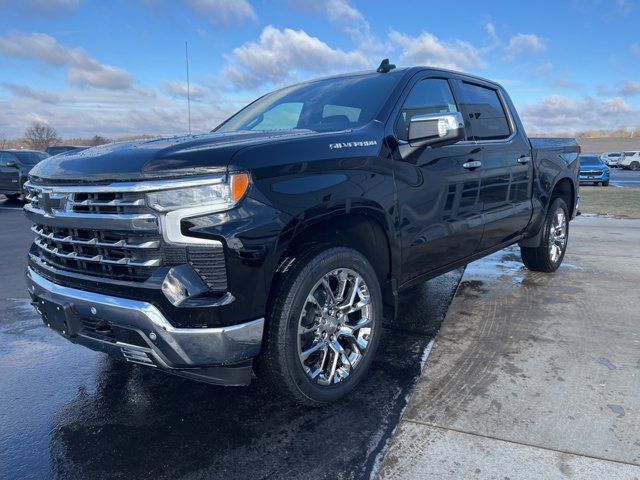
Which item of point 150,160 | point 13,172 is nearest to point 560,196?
point 150,160

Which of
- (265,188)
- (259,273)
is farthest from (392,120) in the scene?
(259,273)

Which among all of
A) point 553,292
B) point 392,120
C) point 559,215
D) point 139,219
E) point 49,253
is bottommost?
point 553,292

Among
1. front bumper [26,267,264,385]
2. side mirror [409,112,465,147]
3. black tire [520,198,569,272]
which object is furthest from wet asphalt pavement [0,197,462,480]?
black tire [520,198,569,272]

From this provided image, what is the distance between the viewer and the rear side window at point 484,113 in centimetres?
420

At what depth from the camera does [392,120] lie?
322 centimetres

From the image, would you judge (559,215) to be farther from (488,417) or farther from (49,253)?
(49,253)

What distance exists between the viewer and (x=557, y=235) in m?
5.75

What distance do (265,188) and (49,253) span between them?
52.8 inches

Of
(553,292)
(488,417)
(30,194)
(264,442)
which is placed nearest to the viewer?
(264,442)

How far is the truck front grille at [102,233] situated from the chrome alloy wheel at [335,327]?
0.85 metres

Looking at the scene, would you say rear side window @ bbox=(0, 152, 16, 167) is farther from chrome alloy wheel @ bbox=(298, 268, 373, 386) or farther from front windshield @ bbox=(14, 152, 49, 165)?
chrome alloy wheel @ bbox=(298, 268, 373, 386)

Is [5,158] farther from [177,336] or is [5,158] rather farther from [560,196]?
[177,336]

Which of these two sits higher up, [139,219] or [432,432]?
[139,219]

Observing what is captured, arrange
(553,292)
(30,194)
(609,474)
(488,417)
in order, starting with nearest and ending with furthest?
(609,474) → (488,417) → (30,194) → (553,292)
